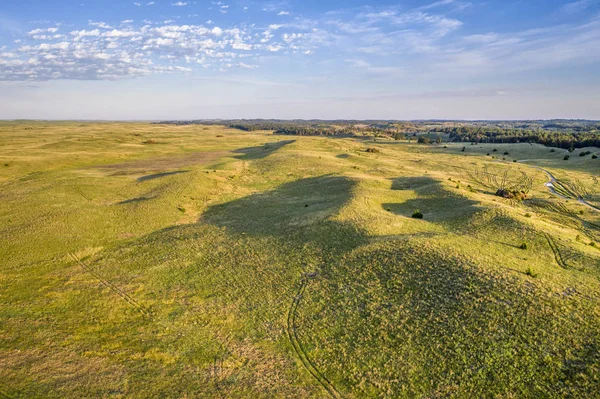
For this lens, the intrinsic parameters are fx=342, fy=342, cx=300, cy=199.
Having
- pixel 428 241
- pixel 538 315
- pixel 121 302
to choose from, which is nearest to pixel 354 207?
pixel 428 241

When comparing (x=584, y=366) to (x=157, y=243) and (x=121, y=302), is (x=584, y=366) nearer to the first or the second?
(x=121, y=302)

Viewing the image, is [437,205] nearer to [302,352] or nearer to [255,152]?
[302,352]

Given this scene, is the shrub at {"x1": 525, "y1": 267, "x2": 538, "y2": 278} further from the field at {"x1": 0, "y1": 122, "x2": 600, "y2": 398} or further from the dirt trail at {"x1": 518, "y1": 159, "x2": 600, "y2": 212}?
the dirt trail at {"x1": 518, "y1": 159, "x2": 600, "y2": 212}

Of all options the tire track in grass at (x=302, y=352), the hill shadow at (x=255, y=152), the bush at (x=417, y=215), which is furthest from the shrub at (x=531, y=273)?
the hill shadow at (x=255, y=152)

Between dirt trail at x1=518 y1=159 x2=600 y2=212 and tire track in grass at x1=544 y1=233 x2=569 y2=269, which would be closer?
tire track in grass at x1=544 y1=233 x2=569 y2=269

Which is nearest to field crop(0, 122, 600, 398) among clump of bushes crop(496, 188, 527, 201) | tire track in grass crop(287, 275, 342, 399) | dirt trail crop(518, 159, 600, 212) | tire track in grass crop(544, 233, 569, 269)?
tire track in grass crop(287, 275, 342, 399)

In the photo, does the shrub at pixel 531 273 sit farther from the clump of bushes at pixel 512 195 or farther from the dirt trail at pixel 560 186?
the dirt trail at pixel 560 186
